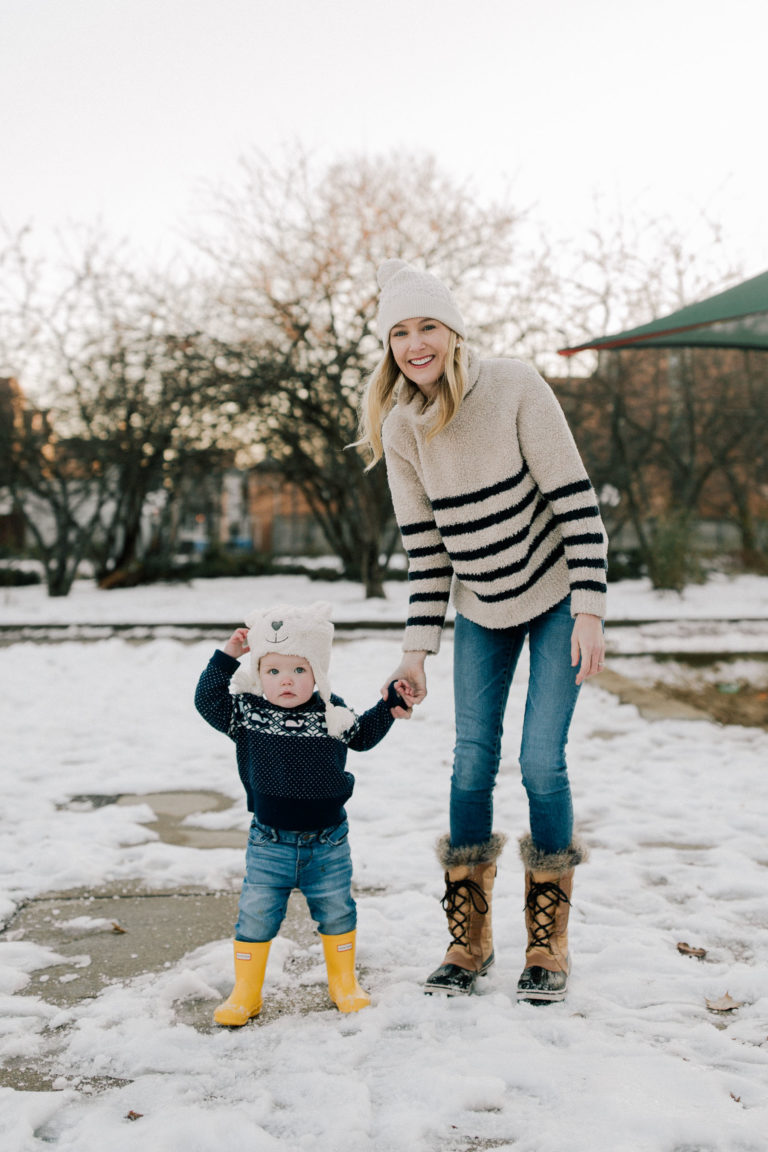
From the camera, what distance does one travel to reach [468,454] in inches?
93.5

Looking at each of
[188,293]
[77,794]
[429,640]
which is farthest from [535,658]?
[188,293]

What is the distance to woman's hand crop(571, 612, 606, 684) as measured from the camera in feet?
7.43

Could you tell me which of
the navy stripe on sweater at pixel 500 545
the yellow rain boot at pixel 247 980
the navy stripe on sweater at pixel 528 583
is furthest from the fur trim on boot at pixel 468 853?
the navy stripe on sweater at pixel 500 545

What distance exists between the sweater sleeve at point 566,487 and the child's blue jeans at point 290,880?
84cm

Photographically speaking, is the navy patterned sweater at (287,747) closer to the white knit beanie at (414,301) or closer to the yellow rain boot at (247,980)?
the yellow rain boot at (247,980)

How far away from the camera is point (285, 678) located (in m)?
2.28

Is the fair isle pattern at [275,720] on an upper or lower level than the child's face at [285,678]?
lower

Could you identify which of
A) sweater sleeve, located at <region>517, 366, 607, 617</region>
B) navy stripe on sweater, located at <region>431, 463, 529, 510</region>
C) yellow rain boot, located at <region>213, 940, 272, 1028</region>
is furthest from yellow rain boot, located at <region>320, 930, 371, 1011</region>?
navy stripe on sweater, located at <region>431, 463, 529, 510</region>

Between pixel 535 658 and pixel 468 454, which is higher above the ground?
pixel 468 454

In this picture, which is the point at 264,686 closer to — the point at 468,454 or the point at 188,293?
the point at 468,454

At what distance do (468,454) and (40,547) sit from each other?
14.2 m

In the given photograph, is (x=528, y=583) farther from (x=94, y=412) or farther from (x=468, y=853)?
(x=94, y=412)

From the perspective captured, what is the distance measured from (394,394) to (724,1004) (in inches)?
66.7

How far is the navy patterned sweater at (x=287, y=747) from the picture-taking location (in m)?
2.28
